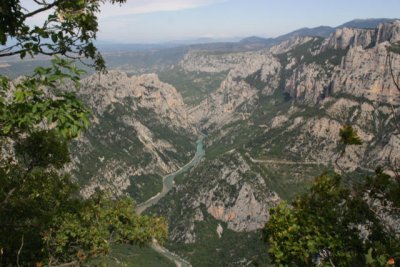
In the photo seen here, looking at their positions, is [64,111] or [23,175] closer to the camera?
[64,111]

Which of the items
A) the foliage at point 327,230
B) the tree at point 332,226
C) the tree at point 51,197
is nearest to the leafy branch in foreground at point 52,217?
the tree at point 51,197

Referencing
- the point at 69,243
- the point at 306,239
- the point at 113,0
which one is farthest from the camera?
the point at 69,243

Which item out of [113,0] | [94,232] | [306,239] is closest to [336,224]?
[306,239]

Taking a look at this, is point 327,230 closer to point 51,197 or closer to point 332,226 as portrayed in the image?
point 332,226

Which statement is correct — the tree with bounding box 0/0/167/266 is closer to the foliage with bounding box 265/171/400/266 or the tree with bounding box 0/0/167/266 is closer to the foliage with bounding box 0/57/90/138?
the foliage with bounding box 0/57/90/138

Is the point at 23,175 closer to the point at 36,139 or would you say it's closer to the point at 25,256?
the point at 36,139

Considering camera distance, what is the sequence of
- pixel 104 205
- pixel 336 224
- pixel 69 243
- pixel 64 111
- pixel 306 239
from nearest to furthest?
pixel 64 111 < pixel 306 239 < pixel 336 224 < pixel 69 243 < pixel 104 205

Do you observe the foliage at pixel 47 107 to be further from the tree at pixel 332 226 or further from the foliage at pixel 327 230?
the foliage at pixel 327 230
